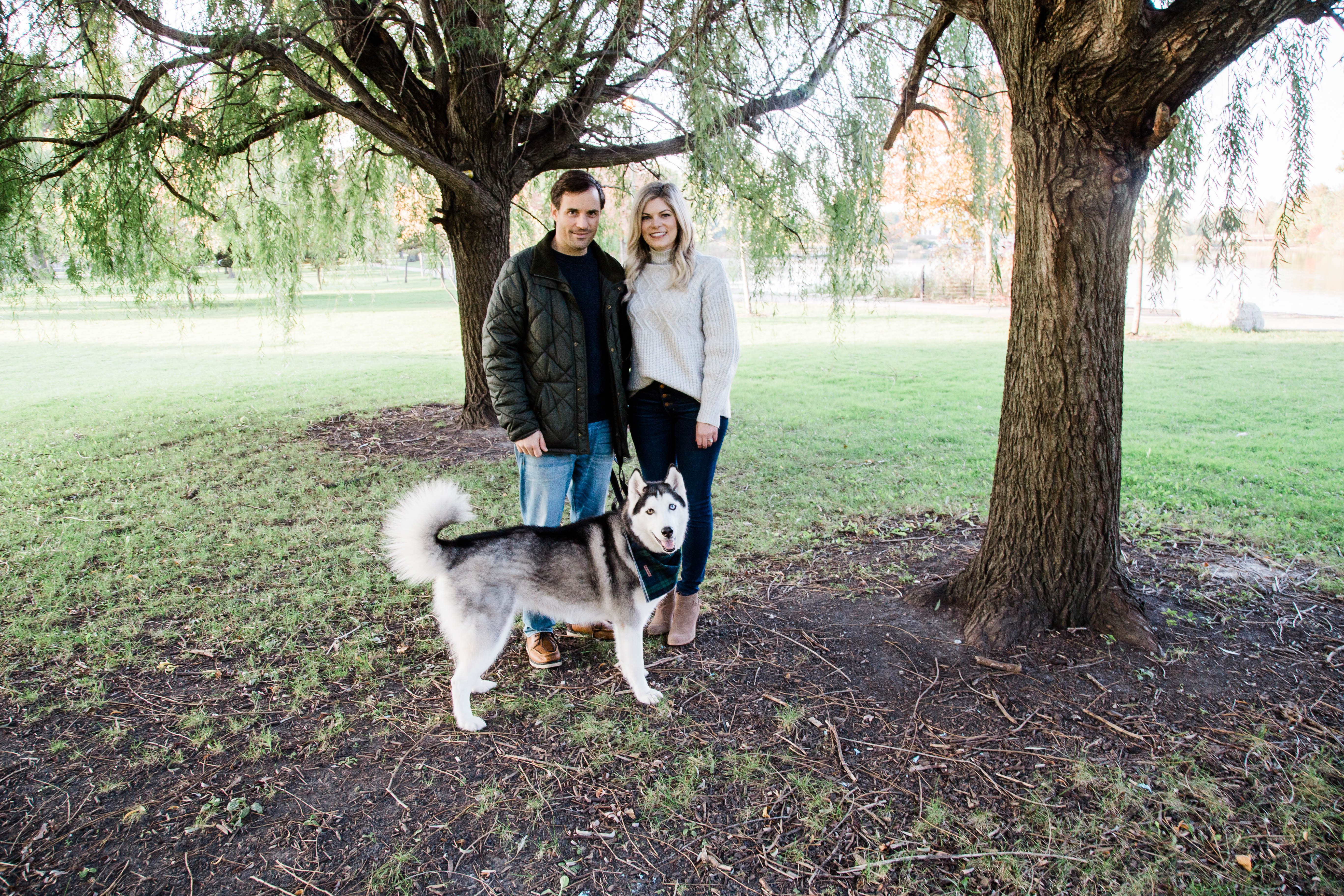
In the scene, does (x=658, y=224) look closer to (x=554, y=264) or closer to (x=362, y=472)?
(x=554, y=264)

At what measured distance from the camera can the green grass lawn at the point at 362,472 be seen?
4.29 m

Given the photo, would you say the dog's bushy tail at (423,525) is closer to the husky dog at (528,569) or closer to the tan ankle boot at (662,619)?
the husky dog at (528,569)

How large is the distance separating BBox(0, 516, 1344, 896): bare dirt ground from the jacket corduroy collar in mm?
1791

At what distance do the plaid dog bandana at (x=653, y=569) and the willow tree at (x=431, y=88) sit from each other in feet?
7.41

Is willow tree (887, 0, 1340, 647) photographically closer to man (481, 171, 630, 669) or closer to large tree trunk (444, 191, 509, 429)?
man (481, 171, 630, 669)

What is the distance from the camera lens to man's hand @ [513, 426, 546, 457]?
334 cm

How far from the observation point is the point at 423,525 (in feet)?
9.82

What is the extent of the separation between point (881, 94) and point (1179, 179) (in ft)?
7.18

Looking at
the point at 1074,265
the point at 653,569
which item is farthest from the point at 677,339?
the point at 1074,265

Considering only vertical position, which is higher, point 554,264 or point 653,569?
point 554,264

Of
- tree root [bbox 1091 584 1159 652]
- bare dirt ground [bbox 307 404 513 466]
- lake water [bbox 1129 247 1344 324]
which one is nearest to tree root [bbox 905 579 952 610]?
tree root [bbox 1091 584 1159 652]

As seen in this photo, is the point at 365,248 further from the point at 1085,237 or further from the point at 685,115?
the point at 1085,237

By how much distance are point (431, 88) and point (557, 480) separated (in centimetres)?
549

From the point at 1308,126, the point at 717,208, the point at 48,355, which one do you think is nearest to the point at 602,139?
the point at 717,208
